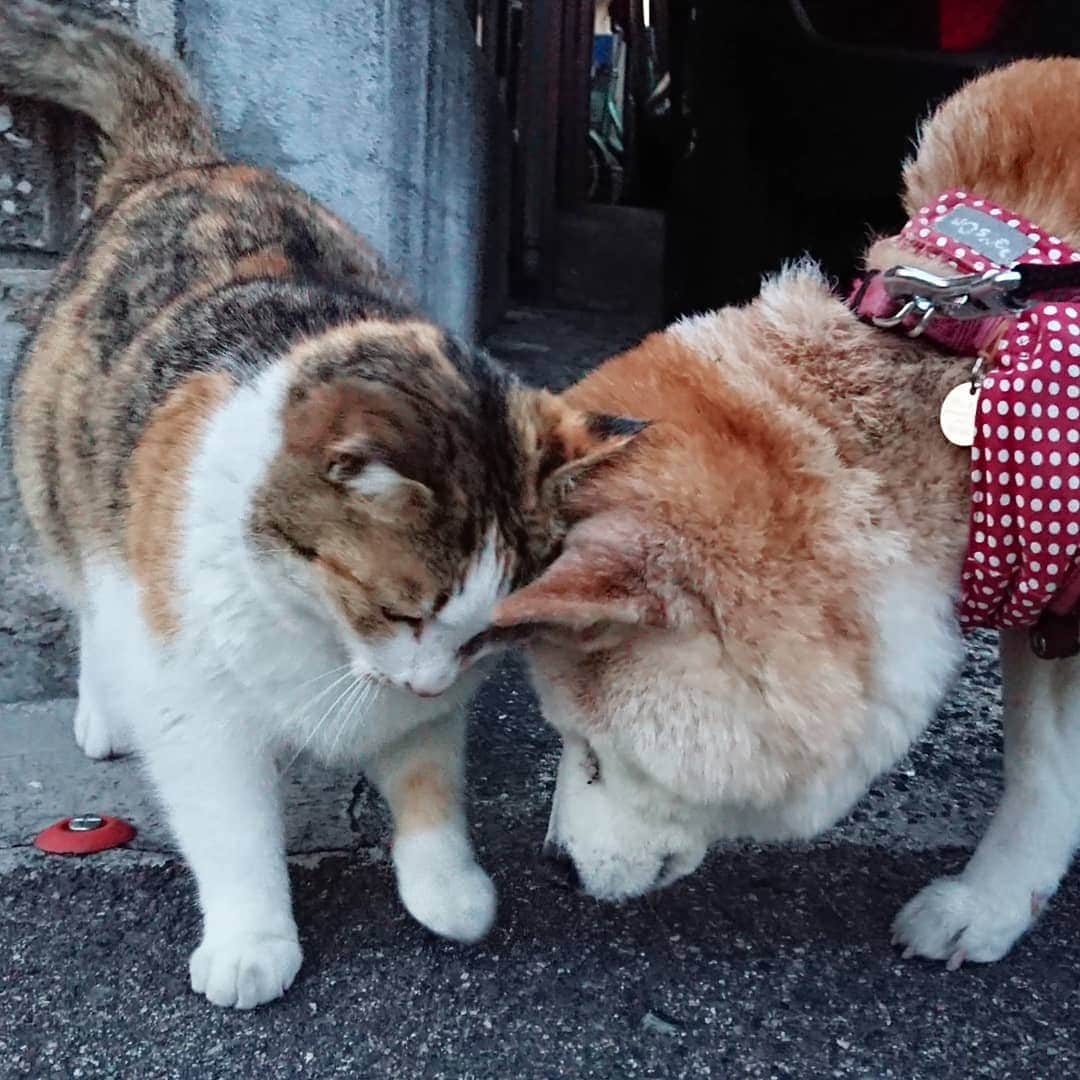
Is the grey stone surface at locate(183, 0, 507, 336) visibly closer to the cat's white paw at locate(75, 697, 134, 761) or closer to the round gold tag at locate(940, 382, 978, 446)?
the cat's white paw at locate(75, 697, 134, 761)

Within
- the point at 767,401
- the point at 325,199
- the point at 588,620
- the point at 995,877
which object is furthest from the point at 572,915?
the point at 325,199

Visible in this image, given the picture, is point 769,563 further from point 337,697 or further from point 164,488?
point 164,488

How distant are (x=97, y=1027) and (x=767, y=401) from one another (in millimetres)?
1284

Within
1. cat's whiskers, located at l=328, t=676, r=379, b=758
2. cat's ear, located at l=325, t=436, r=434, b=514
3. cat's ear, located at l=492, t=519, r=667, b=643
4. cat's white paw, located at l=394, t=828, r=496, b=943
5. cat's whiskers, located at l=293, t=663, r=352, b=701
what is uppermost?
cat's ear, located at l=325, t=436, r=434, b=514

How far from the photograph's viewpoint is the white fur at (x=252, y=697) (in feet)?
5.29

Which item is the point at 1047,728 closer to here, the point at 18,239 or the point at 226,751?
the point at 226,751

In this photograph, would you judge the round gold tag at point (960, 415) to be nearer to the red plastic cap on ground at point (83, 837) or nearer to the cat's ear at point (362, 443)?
the cat's ear at point (362, 443)

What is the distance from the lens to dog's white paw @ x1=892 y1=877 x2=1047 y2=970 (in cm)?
187

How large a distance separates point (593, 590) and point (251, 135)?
1.66 meters

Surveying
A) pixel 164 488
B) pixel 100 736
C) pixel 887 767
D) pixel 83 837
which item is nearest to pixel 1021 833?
pixel 887 767

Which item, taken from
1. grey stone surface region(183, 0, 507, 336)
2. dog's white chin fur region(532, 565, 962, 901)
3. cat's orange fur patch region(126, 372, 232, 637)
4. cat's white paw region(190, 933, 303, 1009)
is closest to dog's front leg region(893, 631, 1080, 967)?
dog's white chin fur region(532, 565, 962, 901)

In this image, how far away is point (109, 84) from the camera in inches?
87.0

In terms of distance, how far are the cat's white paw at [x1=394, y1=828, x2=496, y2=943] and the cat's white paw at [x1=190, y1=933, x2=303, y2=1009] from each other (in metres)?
0.21

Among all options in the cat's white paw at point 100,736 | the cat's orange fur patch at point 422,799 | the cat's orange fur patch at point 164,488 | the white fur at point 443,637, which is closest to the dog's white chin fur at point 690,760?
the white fur at point 443,637
